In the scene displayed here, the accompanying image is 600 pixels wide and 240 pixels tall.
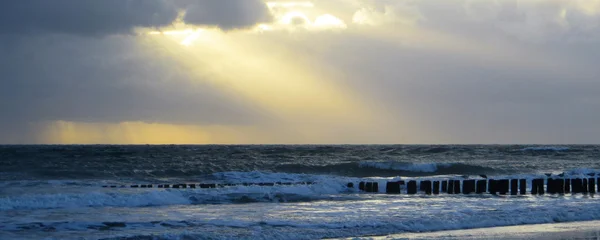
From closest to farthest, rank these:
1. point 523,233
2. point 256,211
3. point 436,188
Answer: point 523,233, point 256,211, point 436,188

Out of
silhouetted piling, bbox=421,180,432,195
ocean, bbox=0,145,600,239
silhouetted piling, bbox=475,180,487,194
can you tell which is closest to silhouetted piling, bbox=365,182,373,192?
ocean, bbox=0,145,600,239

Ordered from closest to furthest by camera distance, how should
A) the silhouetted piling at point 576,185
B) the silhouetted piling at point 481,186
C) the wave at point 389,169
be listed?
the silhouetted piling at point 481,186 < the silhouetted piling at point 576,185 < the wave at point 389,169

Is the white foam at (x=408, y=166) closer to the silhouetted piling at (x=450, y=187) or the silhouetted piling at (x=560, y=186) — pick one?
the silhouetted piling at (x=560, y=186)

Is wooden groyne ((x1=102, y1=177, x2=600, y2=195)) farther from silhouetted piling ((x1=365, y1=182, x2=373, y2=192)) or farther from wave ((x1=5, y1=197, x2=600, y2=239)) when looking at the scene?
wave ((x1=5, y1=197, x2=600, y2=239))

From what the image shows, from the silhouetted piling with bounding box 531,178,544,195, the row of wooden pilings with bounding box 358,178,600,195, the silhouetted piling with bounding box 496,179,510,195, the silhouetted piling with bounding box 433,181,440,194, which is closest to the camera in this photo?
the row of wooden pilings with bounding box 358,178,600,195

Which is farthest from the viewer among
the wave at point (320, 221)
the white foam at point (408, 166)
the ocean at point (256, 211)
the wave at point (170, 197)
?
the white foam at point (408, 166)

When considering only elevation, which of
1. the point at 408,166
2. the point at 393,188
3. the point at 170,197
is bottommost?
the point at 170,197

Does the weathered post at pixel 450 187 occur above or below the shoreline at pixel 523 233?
above

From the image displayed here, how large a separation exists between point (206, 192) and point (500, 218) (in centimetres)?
1071

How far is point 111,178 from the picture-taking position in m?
36.8

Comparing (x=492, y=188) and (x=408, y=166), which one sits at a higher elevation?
(x=408, y=166)

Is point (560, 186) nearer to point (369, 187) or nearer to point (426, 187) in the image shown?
point (426, 187)

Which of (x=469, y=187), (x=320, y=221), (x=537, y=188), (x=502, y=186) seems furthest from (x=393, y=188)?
(x=320, y=221)

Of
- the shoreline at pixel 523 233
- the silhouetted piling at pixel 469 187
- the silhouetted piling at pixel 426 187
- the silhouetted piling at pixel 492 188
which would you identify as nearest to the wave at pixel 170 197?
the silhouetted piling at pixel 426 187
